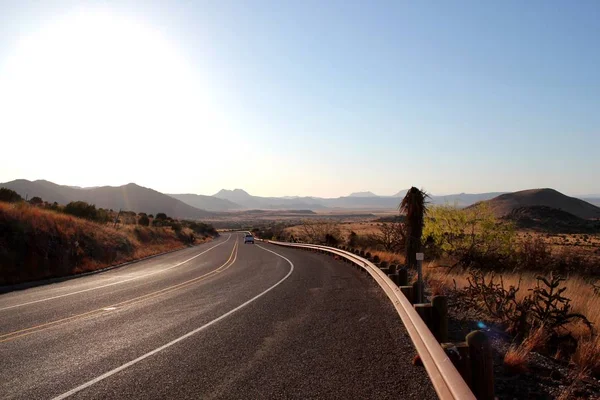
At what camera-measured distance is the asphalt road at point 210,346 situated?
229 inches

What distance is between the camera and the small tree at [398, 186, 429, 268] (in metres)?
21.5

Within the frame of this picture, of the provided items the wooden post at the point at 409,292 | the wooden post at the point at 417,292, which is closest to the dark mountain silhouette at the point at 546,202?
the wooden post at the point at 409,292

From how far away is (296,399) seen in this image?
5352mm

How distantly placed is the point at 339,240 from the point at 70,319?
3391 cm

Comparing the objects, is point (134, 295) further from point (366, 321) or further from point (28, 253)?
point (28, 253)

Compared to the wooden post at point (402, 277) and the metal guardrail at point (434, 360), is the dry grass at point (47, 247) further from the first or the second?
the metal guardrail at point (434, 360)

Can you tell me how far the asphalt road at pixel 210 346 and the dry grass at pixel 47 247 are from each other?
590 centimetres

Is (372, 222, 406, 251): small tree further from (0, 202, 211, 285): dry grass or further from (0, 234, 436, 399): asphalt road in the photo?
(0, 202, 211, 285): dry grass

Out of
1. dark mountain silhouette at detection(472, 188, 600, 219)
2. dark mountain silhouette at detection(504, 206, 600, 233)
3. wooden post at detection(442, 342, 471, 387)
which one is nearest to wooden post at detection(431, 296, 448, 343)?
wooden post at detection(442, 342, 471, 387)

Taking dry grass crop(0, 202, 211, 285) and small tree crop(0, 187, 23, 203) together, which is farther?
small tree crop(0, 187, 23, 203)

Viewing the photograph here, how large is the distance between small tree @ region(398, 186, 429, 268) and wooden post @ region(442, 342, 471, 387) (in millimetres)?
16557

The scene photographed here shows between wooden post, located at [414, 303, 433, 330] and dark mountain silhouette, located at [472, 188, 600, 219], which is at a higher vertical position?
dark mountain silhouette, located at [472, 188, 600, 219]

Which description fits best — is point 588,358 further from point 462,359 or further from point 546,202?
point 546,202

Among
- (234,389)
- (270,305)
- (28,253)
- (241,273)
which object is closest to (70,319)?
(270,305)
